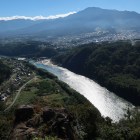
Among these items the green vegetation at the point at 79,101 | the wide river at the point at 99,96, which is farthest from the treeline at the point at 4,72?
the wide river at the point at 99,96

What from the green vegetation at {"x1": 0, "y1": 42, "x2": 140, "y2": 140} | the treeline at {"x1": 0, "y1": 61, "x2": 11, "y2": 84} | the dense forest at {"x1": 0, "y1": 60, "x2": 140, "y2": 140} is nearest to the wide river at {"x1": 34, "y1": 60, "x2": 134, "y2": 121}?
the green vegetation at {"x1": 0, "y1": 42, "x2": 140, "y2": 140}

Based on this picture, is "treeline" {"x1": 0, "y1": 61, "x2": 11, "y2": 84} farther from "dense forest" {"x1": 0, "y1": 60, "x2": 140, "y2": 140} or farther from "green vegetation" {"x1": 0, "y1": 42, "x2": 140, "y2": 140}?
"dense forest" {"x1": 0, "y1": 60, "x2": 140, "y2": 140}

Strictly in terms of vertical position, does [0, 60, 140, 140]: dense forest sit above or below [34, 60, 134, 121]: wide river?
above

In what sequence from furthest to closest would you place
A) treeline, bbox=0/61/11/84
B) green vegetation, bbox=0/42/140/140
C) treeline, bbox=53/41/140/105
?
1. treeline, bbox=0/61/11/84
2. treeline, bbox=53/41/140/105
3. green vegetation, bbox=0/42/140/140

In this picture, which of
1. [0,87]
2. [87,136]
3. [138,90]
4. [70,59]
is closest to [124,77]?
[138,90]

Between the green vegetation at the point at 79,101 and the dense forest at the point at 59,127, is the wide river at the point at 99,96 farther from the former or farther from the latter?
the dense forest at the point at 59,127

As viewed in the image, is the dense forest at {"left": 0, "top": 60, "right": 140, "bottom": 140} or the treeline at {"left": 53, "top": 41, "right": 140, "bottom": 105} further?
the treeline at {"left": 53, "top": 41, "right": 140, "bottom": 105}

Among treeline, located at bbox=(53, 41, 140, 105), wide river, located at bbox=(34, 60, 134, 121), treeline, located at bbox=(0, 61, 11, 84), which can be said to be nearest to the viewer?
wide river, located at bbox=(34, 60, 134, 121)
